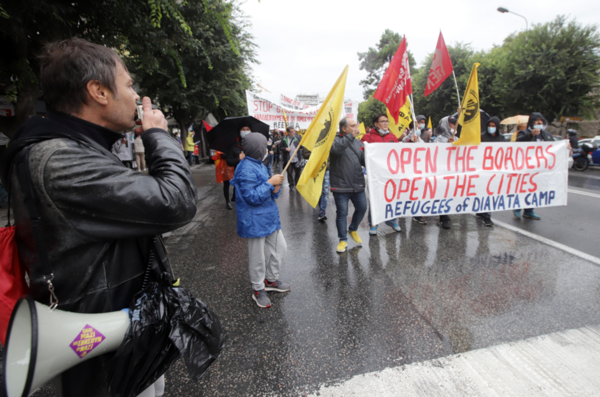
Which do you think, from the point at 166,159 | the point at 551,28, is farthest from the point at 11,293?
the point at 551,28

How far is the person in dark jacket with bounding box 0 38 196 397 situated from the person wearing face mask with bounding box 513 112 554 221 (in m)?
6.89

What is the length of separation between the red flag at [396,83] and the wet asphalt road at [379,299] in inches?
89.1

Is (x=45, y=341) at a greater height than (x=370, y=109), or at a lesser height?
lesser

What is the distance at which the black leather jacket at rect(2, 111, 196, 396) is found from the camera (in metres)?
0.98

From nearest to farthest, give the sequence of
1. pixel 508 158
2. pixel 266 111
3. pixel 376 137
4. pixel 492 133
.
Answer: pixel 376 137 → pixel 508 158 → pixel 492 133 → pixel 266 111

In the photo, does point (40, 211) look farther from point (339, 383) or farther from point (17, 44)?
point (17, 44)

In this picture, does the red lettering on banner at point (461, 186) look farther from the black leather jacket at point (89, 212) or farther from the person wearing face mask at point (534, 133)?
the black leather jacket at point (89, 212)

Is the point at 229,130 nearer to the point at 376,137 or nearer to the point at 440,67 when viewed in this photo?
the point at 376,137

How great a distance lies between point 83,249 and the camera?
3.47ft

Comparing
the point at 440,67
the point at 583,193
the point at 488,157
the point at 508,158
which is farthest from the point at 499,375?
the point at 583,193

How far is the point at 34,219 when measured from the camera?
959mm

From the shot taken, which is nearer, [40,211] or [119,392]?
[40,211]

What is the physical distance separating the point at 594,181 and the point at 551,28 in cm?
1132

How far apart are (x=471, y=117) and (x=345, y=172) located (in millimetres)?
2065
